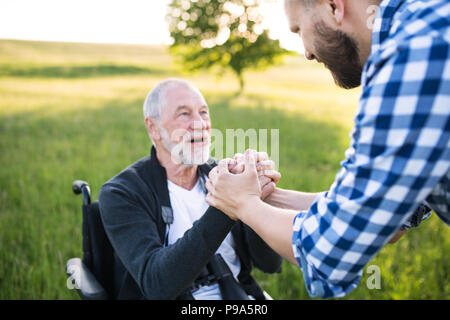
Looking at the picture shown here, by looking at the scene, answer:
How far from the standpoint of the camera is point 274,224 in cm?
129

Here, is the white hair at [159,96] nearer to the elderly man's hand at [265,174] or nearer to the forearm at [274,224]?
the elderly man's hand at [265,174]

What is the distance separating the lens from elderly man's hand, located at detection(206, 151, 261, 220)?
60.5 inches

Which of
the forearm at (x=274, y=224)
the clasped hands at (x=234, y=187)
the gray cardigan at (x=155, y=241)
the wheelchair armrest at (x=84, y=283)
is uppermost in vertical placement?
the clasped hands at (x=234, y=187)

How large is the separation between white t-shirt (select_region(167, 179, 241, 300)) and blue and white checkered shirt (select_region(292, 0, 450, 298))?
50.9 inches

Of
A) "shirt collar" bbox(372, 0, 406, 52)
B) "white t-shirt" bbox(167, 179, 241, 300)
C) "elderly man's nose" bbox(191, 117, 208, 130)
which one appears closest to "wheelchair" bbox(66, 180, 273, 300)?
"white t-shirt" bbox(167, 179, 241, 300)

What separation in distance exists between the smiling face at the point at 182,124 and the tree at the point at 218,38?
77.5 feet

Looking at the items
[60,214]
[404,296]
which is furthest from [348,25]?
[60,214]

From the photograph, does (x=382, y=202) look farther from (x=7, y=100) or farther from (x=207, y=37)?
(x=207, y=37)

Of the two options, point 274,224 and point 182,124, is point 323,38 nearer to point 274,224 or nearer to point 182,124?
point 274,224

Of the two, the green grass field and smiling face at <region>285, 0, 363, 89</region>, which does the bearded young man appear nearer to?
smiling face at <region>285, 0, 363, 89</region>


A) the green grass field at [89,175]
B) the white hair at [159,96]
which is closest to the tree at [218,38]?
the green grass field at [89,175]

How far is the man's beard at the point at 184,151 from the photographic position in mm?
2445

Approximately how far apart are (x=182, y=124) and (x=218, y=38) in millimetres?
25554

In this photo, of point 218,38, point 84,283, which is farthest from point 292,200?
point 218,38
